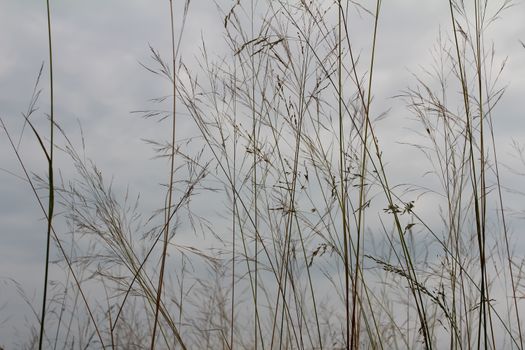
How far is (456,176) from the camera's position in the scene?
2.38m

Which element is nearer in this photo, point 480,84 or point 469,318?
point 480,84

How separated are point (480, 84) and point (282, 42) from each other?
2.41 ft

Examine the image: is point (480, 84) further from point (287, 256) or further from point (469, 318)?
point (469, 318)

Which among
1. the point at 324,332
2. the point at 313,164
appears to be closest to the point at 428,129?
the point at 313,164

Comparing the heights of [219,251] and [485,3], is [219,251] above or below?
below

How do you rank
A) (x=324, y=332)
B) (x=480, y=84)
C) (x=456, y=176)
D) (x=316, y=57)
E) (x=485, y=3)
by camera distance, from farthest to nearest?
(x=324, y=332), (x=456, y=176), (x=316, y=57), (x=485, y=3), (x=480, y=84)

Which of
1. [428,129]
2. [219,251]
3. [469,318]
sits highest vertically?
[428,129]

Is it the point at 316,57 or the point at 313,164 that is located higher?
the point at 316,57

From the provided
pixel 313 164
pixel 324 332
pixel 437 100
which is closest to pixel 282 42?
pixel 313 164

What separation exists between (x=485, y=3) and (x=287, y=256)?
1.02m

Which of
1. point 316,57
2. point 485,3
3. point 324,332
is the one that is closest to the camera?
point 485,3

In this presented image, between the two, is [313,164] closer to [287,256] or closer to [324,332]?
[287,256]

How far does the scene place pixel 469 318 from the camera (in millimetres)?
2416

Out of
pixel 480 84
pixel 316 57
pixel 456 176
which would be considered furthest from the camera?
pixel 456 176
